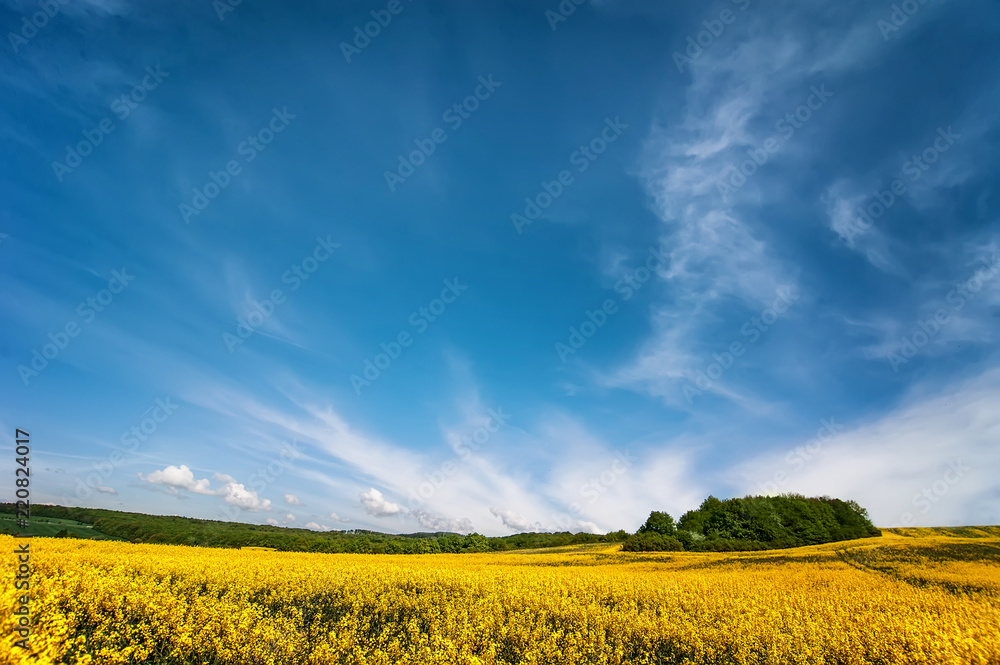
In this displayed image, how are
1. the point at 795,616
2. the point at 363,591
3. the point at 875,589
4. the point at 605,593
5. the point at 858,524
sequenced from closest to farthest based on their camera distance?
the point at 795,616
the point at 363,591
the point at 605,593
the point at 875,589
the point at 858,524

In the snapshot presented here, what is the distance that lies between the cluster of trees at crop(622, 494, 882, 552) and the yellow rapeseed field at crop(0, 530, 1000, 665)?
33.7 meters

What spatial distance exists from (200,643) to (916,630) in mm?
14609

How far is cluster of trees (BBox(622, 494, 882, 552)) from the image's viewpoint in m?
46.5

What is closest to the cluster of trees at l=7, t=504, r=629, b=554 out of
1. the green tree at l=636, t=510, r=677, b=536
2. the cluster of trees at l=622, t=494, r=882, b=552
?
the green tree at l=636, t=510, r=677, b=536

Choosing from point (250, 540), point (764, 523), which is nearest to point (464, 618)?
point (250, 540)

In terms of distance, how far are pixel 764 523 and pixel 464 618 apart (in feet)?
178

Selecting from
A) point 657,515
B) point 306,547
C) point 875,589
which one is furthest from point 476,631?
point 657,515

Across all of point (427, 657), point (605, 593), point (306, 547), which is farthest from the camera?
point (306, 547)

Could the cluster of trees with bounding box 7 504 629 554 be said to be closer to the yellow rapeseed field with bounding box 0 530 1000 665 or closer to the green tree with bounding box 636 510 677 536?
the green tree with bounding box 636 510 677 536

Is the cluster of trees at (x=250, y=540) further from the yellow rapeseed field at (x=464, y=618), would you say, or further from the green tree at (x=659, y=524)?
Answer: the yellow rapeseed field at (x=464, y=618)

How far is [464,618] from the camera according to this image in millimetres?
10266

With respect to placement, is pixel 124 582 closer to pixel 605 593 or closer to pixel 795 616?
pixel 605 593

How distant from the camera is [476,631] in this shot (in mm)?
9383

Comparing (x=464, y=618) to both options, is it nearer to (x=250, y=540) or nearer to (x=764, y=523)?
(x=250, y=540)
